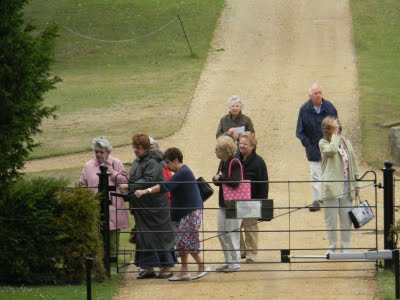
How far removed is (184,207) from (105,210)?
1013mm

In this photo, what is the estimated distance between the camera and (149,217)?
14727 millimetres

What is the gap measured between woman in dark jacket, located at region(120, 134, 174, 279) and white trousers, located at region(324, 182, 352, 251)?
7.08ft

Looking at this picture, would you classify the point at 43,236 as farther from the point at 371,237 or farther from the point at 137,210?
the point at 371,237

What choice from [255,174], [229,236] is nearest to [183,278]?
[229,236]

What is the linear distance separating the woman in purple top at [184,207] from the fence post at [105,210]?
16.3 inches

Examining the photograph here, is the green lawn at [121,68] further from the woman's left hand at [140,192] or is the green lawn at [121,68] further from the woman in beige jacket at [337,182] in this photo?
the woman's left hand at [140,192]

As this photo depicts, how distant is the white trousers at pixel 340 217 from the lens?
15.2 metres

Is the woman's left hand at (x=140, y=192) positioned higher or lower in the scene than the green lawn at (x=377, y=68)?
lower

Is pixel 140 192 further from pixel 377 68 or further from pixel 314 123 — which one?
pixel 377 68

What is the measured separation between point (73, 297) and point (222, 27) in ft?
89.1

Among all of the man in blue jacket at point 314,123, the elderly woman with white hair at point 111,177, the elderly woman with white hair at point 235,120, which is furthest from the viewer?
the man in blue jacket at point 314,123

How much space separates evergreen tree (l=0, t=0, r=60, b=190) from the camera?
43.2 ft

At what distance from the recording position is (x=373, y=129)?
2591cm

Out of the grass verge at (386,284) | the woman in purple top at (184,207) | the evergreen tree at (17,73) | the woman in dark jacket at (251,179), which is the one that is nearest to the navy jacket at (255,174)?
the woman in dark jacket at (251,179)
